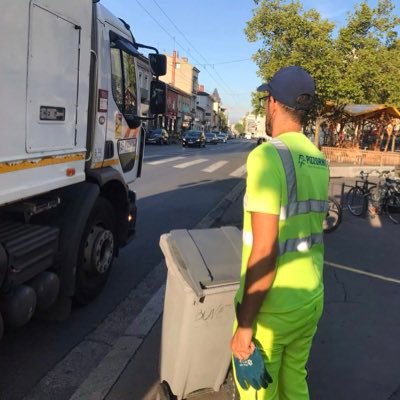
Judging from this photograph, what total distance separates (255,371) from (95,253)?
2.88m

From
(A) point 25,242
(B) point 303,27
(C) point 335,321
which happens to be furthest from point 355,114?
(A) point 25,242

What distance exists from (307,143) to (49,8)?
215 cm

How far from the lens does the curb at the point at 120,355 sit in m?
3.27

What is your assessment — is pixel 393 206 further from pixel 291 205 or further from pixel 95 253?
pixel 291 205

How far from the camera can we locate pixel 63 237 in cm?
396

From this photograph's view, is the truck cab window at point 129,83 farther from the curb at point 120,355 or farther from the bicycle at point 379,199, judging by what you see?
the bicycle at point 379,199

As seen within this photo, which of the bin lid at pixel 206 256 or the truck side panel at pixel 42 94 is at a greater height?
the truck side panel at pixel 42 94

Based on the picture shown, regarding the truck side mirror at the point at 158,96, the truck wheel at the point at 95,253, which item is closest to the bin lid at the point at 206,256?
the truck wheel at the point at 95,253

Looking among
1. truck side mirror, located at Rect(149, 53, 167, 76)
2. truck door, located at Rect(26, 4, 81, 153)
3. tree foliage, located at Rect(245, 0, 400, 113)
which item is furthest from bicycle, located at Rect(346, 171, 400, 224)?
tree foliage, located at Rect(245, 0, 400, 113)

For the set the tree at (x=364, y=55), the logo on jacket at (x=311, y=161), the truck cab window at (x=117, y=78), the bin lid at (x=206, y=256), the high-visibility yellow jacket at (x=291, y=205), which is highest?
the tree at (x=364, y=55)

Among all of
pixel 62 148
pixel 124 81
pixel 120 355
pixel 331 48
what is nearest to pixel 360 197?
pixel 124 81

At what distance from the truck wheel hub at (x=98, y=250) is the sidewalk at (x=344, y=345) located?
0.62 meters

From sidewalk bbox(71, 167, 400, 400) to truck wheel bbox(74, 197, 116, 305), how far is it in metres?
0.57

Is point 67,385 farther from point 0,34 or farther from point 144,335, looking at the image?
point 0,34
